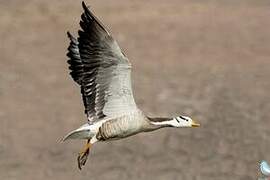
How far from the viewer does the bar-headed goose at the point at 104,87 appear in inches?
315

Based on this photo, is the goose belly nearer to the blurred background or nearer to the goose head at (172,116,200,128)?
the goose head at (172,116,200,128)

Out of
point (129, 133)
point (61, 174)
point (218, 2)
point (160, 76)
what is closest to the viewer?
point (129, 133)

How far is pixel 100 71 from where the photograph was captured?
812 centimetres

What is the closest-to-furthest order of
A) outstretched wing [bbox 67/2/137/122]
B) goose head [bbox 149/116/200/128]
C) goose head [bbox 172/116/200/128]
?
outstretched wing [bbox 67/2/137/122]
goose head [bbox 149/116/200/128]
goose head [bbox 172/116/200/128]

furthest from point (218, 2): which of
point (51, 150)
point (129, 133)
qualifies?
point (129, 133)

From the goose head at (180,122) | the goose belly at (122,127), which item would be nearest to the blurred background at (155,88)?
the goose head at (180,122)

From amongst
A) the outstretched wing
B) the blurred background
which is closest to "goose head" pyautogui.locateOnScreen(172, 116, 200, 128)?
the outstretched wing

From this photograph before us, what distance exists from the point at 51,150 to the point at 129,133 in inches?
271

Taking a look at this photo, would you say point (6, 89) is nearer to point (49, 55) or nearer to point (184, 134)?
point (49, 55)

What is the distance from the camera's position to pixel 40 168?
48.0ft

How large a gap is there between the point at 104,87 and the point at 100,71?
147 millimetres

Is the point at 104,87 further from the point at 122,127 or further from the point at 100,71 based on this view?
the point at 122,127

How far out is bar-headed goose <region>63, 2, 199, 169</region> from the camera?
26.2 ft

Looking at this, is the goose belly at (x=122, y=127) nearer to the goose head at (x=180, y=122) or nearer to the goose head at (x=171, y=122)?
the goose head at (x=171, y=122)
